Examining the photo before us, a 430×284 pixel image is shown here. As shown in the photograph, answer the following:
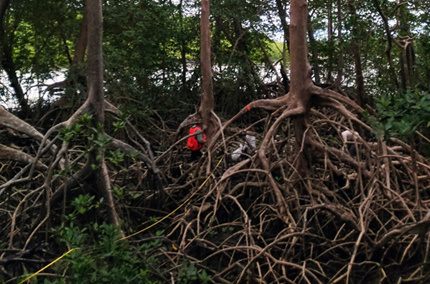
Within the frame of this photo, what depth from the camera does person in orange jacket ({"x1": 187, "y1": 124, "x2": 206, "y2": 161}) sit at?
7.13 m

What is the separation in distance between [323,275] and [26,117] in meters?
6.09

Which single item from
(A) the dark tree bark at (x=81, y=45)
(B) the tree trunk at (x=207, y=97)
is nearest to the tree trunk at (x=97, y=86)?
(B) the tree trunk at (x=207, y=97)

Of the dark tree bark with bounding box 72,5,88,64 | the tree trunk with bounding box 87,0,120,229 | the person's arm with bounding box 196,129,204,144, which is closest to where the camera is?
the tree trunk with bounding box 87,0,120,229

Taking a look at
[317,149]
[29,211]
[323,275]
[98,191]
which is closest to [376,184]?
[317,149]

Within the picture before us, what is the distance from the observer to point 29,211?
5.12 metres

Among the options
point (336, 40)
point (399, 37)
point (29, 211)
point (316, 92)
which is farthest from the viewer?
point (336, 40)

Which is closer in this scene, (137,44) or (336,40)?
(336,40)

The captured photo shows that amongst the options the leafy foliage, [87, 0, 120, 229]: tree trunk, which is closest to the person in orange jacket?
[87, 0, 120, 229]: tree trunk

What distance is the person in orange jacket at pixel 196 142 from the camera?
713 cm

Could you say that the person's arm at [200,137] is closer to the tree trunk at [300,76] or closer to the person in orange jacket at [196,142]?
the person in orange jacket at [196,142]

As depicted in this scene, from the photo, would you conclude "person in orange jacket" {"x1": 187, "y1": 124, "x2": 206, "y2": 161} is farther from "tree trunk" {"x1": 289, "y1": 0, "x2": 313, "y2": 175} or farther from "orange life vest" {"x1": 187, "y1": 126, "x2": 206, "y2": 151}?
"tree trunk" {"x1": 289, "y1": 0, "x2": 313, "y2": 175}

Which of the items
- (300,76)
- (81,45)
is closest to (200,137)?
(300,76)

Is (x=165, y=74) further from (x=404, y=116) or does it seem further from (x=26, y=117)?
(x=404, y=116)

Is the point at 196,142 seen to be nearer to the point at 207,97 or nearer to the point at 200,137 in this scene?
the point at 200,137
